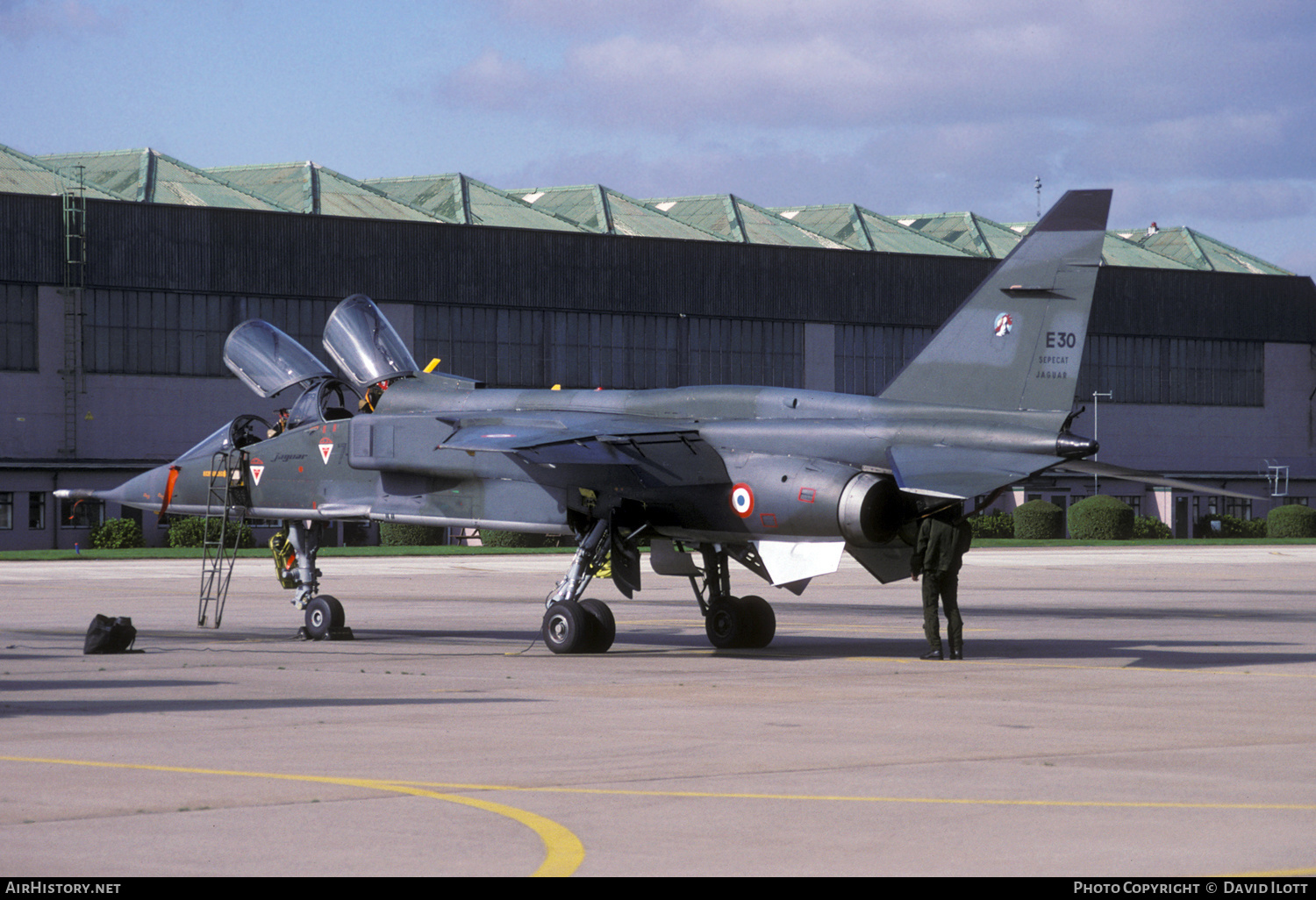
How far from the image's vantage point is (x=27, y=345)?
6738 centimetres

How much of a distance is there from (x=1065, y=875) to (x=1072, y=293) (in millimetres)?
11559

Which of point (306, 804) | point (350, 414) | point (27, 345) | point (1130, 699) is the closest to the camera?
point (306, 804)

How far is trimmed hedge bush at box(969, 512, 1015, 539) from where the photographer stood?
238 ft

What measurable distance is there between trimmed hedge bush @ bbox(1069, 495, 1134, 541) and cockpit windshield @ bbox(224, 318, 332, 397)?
54683mm

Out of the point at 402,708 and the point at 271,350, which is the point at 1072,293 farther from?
the point at 271,350

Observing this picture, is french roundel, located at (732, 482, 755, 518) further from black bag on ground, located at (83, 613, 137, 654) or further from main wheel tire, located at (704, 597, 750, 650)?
black bag on ground, located at (83, 613, 137, 654)

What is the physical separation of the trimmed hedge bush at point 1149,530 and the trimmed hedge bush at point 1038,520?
4.07 metres

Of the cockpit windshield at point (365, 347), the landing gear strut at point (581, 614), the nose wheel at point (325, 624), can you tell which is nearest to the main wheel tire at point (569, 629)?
the landing gear strut at point (581, 614)

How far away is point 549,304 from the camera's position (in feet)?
254

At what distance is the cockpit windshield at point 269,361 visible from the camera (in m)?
23.3

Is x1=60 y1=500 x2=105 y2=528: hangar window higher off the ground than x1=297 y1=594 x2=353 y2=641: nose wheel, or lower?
lower

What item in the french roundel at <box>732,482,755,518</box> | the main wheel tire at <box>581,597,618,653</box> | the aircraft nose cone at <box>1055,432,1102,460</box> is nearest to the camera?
the aircraft nose cone at <box>1055,432,1102,460</box>

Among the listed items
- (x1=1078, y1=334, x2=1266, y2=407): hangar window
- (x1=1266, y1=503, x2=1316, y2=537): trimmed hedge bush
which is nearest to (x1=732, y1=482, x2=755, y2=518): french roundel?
(x1=1266, y1=503, x2=1316, y2=537): trimmed hedge bush
